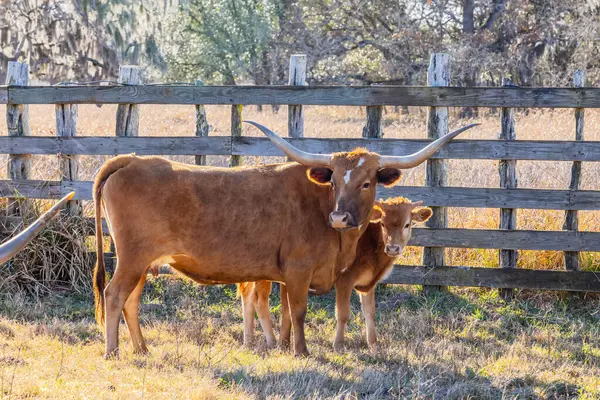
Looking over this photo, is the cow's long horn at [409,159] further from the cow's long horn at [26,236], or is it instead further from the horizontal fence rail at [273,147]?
the cow's long horn at [26,236]

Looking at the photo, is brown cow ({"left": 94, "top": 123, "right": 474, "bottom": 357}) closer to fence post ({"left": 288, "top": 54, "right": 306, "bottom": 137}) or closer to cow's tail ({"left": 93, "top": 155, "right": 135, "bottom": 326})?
cow's tail ({"left": 93, "top": 155, "right": 135, "bottom": 326})

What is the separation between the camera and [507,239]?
28.3 feet

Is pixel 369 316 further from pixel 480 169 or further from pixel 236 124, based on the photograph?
pixel 480 169

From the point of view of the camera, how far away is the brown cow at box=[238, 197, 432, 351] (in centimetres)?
716

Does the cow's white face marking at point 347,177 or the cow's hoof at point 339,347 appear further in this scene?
the cow's hoof at point 339,347

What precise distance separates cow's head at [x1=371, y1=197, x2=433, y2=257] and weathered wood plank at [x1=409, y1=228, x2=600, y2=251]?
49.1 inches

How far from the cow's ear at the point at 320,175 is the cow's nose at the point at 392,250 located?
0.82 metres

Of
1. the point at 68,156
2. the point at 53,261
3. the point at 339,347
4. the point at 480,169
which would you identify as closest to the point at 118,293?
the point at 339,347

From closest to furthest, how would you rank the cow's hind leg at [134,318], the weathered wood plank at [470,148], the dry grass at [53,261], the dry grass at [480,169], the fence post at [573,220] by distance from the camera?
the cow's hind leg at [134,318] → the weathered wood plank at [470,148] → the fence post at [573,220] → the dry grass at [53,261] → the dry grass at [480,169]

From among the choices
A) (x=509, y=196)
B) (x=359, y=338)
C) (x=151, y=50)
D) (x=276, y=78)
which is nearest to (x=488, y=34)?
(x=276, y=78)

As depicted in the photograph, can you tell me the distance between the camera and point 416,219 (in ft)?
25.1

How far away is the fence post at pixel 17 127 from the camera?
30.9 feet

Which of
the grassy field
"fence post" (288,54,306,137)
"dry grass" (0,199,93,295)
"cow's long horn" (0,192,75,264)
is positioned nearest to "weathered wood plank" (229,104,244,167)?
"fence post" (288,54,306,137)

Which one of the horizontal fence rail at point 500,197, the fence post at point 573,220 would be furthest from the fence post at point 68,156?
the fence post at point 573,220
